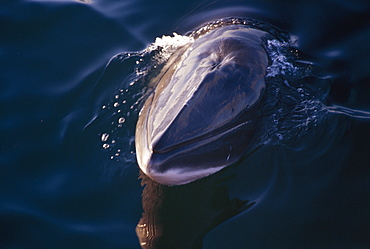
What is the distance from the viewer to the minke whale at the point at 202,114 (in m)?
4.05

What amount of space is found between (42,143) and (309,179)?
3.30 metres

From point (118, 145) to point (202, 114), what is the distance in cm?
131

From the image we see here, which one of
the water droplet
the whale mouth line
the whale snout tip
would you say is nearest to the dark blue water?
the water droplet

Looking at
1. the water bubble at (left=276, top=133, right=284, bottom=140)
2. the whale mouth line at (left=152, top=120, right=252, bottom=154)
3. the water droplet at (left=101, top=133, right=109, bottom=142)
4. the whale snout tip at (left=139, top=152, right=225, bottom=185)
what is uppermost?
the whale mouth line at (left=152, top=120, right=252, bottom=154)

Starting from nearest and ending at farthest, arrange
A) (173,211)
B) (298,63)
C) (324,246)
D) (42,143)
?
(324,246), (173,211), (42,143), (298,63)

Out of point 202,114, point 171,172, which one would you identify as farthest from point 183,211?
point 202,114

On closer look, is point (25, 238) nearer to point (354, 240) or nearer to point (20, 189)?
point (20, 189)

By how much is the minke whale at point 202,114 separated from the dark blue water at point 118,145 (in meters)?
0.45

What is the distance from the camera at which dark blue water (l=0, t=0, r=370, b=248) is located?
14.1ft

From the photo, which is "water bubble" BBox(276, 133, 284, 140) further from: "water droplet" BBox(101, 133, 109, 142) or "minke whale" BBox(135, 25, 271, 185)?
"water droplet" BBox(101, 133, 109, 142)

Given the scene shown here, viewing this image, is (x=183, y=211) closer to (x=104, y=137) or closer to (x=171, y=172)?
(x=171, y=172)

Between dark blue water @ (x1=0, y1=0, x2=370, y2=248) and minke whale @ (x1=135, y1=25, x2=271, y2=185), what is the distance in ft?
1.47

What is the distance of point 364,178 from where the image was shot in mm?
4789

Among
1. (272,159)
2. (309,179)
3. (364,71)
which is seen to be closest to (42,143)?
(272,159)
